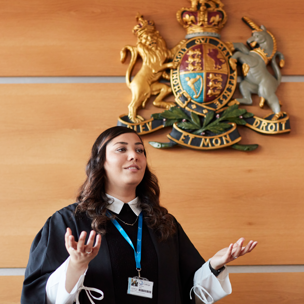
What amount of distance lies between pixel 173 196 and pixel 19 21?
1.49 meters

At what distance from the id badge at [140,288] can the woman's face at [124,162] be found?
0.39 meters

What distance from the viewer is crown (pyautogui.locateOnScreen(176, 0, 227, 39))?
2.21 meters

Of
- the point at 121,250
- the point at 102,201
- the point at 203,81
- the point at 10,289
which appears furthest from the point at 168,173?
the point at 10,289

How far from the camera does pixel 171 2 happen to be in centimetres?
227

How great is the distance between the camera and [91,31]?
223 cm

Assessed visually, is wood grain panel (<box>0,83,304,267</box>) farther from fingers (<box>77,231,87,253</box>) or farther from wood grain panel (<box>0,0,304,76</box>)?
fingers (<box>77,231,87,253</box>)

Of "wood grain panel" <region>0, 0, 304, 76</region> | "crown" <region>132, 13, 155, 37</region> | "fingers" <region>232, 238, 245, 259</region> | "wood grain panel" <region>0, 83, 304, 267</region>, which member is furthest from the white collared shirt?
"crown" <region>132, 13, 155, 37</region>

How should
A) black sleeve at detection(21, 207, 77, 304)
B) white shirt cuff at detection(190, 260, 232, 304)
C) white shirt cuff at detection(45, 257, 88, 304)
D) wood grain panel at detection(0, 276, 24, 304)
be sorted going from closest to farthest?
white shirt cuff at detection(45, 257, 88, 304) → black sleeve at detection(21, 207, 77, 304) → white shirt cuff at detection(190, 260, 232, 304) → wood grain panel at detection(0, 276, 24, 304)

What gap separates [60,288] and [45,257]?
0.59 ft

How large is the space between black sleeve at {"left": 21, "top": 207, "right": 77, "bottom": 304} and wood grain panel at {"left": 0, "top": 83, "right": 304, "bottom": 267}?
2.21 ft

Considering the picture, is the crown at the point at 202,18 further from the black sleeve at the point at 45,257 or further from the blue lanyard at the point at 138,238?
the black sleeve at the point at 45,257

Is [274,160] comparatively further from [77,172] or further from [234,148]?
[77,172]

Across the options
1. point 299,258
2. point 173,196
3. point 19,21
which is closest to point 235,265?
point 299,258

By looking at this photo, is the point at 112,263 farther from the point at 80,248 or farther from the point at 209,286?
the point at 209,286
